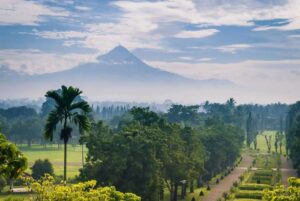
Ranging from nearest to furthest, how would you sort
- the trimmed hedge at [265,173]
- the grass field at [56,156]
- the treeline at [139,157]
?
the treeline at [139,157]
the trimmed hedge at [265,173]
the grass field at [56,156]

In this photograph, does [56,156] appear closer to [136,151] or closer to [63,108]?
[136,151]

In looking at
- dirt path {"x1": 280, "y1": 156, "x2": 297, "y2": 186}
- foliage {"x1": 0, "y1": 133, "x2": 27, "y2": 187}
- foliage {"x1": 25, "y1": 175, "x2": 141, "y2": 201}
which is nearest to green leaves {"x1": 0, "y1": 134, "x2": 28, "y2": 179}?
foliage {"x1": 0, "y1": 133, "x2": 27, "y2": 187}

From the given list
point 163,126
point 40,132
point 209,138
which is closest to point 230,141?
point 209,138

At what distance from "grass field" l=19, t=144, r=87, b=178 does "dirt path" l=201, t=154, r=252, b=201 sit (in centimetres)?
3134

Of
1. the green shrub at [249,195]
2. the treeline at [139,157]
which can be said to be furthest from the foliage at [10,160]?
the green shrub at [249,195]

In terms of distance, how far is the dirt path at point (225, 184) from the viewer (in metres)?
67.9

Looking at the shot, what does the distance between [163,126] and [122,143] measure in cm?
1278

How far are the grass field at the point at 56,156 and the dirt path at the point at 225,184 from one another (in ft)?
103

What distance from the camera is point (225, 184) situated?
80.8 metres

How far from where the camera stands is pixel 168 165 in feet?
184

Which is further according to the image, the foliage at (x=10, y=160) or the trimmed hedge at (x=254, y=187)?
the trimmed hedge at (x=254, y=187)

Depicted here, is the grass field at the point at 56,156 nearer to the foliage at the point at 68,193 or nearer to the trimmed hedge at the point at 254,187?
the trimmed hedge at the point at 254,187

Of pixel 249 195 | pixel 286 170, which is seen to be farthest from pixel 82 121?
pixel 286 170

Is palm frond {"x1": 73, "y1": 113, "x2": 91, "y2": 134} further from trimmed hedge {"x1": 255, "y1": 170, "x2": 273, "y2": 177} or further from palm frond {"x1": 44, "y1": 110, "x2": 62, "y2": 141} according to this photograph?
trimmed hedge {"x1": 255, "y1": 170, "x2": 273, "y2": 177}
